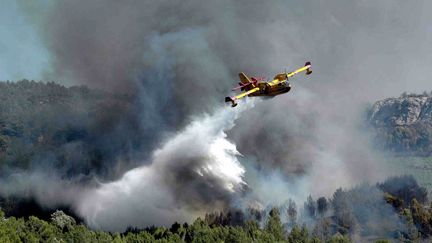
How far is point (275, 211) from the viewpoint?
614ft

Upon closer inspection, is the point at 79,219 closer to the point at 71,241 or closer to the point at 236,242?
the point at 71,241

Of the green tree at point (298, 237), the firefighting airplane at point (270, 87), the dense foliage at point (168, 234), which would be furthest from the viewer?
the green tree at point (298, 237)

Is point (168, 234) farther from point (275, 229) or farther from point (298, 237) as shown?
point (298, 237)

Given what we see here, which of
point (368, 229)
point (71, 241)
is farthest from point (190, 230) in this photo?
point (368, 229)

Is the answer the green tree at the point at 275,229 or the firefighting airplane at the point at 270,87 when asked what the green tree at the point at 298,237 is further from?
the firefighting airplane at the point at 270,87

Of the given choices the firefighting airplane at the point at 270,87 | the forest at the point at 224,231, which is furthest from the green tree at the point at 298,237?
the firefighting airplane at the point at 270,87

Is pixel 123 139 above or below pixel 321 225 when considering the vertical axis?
above

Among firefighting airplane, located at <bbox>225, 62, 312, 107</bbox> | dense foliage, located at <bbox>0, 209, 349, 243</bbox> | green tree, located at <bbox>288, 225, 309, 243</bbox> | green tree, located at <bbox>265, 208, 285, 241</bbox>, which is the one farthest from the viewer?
green tree, located at <bbox>265, 208, 285, 241</bbox>

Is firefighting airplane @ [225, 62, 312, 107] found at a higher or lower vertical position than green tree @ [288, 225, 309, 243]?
higher

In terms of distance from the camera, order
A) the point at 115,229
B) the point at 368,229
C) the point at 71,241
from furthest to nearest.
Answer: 1. the point at 368,229
2. the point at 115,229
3. the point at 71,241

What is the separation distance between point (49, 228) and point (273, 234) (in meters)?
54.8

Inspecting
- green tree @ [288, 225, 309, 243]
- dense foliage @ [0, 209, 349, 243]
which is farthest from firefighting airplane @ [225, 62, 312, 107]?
green tree @ [288, 225, 309, 243]

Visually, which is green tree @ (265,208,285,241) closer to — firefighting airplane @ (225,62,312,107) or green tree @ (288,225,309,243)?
green tree @ (288,225,309,243)

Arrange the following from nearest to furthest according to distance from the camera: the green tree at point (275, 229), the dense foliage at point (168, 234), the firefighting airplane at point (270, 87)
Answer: the firefighting airplane at point (270, 87) < the dense foliage at point (168, 234) < the green tree at point (275, 229)
